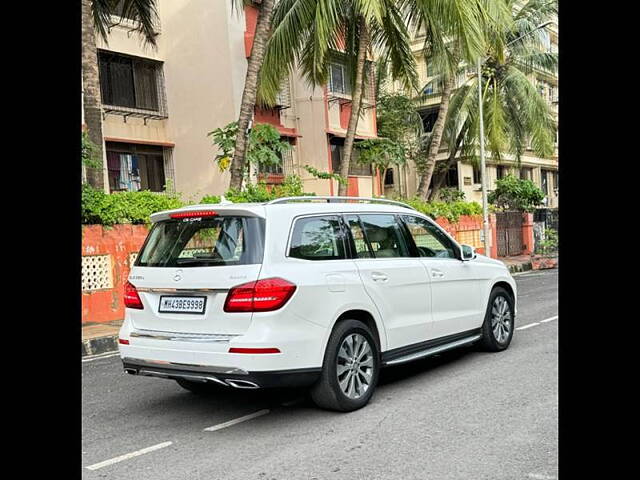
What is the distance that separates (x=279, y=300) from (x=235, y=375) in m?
0.65

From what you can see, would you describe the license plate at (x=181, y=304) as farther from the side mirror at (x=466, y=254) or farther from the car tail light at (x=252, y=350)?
the side mirror at (x=466, y=254)

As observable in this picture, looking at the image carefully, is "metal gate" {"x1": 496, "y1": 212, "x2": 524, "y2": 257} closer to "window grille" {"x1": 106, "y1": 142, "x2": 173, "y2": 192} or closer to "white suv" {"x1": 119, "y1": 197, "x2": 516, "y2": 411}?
"window grille" {"x1": 106, "y1": 142, "x2": 173, "y2": 192}

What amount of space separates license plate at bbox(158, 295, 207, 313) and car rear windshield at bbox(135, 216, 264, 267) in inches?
10.8

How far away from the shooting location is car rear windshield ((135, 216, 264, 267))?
4.96 meters

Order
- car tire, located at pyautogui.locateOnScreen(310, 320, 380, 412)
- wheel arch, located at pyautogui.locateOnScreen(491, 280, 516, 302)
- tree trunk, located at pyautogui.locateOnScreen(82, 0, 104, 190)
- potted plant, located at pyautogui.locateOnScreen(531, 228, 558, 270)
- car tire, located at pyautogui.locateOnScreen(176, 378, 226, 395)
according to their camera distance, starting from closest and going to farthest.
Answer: car tire, located at pyautogui.locateOnScreen(310, 320, 380, 412), car tire, located at pyautogui.locateOnScreen(176, 378, 226, 395), wheel arch, located at pyautogui.locateOnScreen(491, 280, 516, 302), tree trunk, located at pyautogui.locateOnScreen(82, 0, 104, 190), potted plant, located at pyautogui.locateOnScreen(531, 228, 558, 270)

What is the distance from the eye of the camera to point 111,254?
1139 cm

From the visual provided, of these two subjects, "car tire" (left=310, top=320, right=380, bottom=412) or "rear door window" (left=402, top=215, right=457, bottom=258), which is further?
"rear door window" (left=402, top=215, right=457, bottom=258)

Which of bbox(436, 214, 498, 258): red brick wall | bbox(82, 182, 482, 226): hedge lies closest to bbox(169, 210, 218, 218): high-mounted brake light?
bbox(82, 182, 482, 226): hedge

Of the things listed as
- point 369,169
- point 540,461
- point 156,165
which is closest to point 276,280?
point 540,461

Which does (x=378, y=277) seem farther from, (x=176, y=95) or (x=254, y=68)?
(x=176, y=95)

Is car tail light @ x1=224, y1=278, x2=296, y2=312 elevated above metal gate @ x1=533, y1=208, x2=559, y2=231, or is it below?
above
